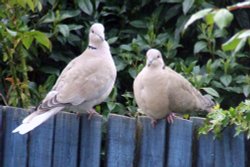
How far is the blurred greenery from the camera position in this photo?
16.6 feet

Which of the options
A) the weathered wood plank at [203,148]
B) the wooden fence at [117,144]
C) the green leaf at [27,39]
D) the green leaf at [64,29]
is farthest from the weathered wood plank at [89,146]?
the green leaf at [64,29]

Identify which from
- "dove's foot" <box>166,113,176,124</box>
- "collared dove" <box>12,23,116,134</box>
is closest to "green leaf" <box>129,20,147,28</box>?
"collared dove" <box>12,23,116,134</box>

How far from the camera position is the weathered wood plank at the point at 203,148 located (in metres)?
3.85

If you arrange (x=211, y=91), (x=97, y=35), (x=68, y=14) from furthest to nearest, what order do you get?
(x=68, y=14) < (x=211, y=91) < (x=97, y=35)

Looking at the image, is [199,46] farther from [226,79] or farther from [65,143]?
[65,143]

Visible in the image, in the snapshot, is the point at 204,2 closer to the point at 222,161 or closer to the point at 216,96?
the point at 216,96

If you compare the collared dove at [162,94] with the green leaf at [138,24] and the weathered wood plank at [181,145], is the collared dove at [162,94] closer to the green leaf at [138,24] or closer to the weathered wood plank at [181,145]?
the weathered wood plank at [181,145]

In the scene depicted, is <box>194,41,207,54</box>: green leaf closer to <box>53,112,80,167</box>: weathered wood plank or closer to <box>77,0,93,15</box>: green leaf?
<box>77,0,93,15</box>: green leaf

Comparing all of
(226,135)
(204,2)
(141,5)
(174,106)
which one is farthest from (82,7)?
(226,135)

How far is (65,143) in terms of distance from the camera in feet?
13.1

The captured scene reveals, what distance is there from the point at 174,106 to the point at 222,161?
21.6 inches

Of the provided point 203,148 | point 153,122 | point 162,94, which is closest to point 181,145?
point 203,148

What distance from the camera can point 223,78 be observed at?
5371mm

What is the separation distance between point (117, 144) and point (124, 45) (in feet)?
5.45
